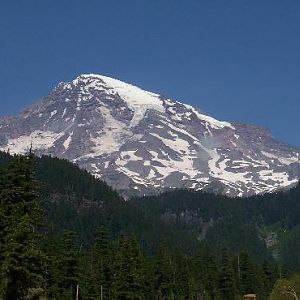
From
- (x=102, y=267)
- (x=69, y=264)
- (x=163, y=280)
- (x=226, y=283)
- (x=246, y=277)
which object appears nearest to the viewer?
(x=69, y=264)

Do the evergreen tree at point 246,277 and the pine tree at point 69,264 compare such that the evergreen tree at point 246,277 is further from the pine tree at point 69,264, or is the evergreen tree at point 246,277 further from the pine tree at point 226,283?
the pine tree at point 69,264

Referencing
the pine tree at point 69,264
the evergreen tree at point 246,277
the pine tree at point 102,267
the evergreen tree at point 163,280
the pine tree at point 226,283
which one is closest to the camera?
the pine tree at point 69,264

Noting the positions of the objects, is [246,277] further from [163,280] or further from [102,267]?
[102,267]

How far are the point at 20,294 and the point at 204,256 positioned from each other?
146324 millimetres

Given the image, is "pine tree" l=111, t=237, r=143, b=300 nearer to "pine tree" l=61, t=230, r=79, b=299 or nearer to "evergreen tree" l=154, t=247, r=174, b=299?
"pine tree" l=61, t=230, r=79, b=299

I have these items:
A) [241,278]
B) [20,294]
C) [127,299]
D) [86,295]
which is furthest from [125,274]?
[241,278]

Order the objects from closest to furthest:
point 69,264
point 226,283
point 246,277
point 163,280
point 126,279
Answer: point 126,279, point 69,264, point 163,280, point 226,283, point 246,277

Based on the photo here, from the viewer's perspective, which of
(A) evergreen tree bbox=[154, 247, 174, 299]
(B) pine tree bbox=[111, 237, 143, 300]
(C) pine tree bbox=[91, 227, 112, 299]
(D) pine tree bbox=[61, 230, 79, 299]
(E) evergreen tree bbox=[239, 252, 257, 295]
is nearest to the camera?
(B) pine tree bbox=[111, 237, 143, 300]

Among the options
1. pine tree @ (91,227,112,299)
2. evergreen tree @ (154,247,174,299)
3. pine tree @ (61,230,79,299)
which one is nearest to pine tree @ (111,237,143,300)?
pine tree @ (61,230,79,299)

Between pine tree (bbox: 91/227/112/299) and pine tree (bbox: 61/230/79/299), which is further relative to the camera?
pine tree (bbox: 91/227/112/299)

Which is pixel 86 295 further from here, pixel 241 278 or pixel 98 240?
pixel 241 278

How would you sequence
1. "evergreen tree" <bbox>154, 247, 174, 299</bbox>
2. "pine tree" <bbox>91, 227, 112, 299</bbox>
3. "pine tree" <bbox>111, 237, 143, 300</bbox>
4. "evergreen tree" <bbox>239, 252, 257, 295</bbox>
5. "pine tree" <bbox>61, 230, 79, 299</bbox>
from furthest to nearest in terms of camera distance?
"evergreen tree" <bbox>239, 252, 257, 295</bbox> < "evergreen tree" <bbox>154, 247, 174, 299</bbox> < "pine tree" <bbox>91, 227, 112, 299</bbox> < "pine tree" <bbox>61, 230, 79, 299</bbox> < "pine tree" <bbox>111, 237, 143, 300</bbox>

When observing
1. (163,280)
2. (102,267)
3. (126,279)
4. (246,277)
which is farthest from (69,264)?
(246,277)

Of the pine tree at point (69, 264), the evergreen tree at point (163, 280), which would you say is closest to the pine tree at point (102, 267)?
the pine tree at point (69, 264)
